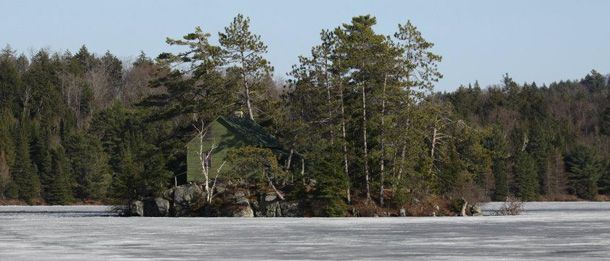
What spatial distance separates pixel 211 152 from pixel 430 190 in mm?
14201

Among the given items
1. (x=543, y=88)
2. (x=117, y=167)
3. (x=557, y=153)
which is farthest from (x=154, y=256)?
(x=543, y=88)

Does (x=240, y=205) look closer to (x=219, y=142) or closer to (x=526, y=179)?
(x=219, y=142)

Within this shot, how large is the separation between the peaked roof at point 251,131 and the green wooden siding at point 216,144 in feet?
1.23

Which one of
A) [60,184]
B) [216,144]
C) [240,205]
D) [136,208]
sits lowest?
[240,205]

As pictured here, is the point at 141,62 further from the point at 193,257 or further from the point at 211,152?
the point at 193,257

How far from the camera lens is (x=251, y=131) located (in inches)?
2457

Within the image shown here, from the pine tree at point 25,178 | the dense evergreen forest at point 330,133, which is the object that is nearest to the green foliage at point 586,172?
the dense evergreen forest at point 330,133

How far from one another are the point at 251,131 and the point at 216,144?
264 centimetres

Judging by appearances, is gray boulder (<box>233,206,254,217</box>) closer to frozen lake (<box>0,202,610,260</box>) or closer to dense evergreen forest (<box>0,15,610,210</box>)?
dense evergreen forest (<box>0,15,610,210</box>)

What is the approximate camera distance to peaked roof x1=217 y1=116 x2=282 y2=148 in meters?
61.0

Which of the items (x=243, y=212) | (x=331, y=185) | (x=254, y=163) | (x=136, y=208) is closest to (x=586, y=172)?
(x=331, y=185)

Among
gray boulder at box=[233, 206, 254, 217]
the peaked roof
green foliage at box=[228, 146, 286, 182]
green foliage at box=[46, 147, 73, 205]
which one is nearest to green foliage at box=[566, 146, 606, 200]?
the peaked roof

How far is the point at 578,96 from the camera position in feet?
516

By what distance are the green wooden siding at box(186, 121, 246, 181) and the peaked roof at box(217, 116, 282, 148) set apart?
1.23ft
